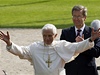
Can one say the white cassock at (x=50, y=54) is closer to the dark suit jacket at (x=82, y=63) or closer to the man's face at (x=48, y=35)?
the man's face at (x=48, y=35)

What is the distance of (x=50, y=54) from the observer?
5.79 m

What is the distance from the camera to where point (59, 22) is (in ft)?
69.6

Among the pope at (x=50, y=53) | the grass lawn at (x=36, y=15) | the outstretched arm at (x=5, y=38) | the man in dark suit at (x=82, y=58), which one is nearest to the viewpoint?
the outstretched arm at (x=5, y=38)

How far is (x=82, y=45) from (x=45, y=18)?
1745 cm

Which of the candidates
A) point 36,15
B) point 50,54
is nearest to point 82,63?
point 50,54

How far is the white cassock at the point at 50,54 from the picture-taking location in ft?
18.7

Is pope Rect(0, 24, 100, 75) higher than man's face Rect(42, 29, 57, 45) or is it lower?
lower

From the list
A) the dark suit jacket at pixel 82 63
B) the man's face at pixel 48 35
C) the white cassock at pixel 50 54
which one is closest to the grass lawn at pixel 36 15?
the dark suit jacket at pixel 82 63

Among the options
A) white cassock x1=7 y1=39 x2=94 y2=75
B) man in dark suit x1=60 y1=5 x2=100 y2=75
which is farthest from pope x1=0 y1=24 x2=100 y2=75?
man in dark suit x1=60 y1=5 x2=100 y2=75

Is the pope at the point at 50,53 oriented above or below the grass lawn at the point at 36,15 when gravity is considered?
above

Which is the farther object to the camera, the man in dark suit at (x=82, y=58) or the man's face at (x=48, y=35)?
the man in dark suit at (x=82, y=58)

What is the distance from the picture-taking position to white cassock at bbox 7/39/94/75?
5.71m

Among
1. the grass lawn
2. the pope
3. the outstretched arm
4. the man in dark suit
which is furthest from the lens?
the grass lawn

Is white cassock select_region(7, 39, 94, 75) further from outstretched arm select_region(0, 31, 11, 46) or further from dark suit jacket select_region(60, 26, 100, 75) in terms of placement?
dark suit jacket select_region(60, 26, 100, 75)
